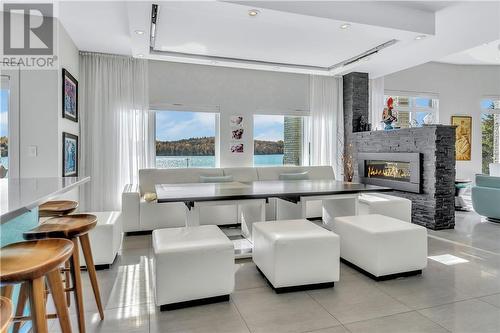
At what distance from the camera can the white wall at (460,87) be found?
736 centimetres

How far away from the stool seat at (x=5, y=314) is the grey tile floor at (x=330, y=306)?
125cm

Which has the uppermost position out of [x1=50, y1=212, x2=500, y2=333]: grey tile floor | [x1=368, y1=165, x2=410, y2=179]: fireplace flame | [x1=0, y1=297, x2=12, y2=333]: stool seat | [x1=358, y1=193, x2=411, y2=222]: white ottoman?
[x1=368, y1=165, x2=410, y2=179]: fireplace flame

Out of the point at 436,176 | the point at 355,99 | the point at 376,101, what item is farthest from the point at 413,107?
the point at 436,176

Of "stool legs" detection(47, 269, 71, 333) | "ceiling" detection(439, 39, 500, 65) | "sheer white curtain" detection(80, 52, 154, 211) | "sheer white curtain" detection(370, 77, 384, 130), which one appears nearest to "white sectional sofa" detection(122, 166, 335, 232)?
"sheer white curtain" detection(80, 52, 154, 211)

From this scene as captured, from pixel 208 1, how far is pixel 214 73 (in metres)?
2.82

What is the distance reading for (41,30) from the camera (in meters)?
3.90

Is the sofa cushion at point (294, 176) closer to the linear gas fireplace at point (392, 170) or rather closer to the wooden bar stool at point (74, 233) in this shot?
the linear gas fireplace at point (392, 170)

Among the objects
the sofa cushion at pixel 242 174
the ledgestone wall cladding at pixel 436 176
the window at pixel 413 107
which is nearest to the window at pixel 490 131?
the window at pixel 413 107

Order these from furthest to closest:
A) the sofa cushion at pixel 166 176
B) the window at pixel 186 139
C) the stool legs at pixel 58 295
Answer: the window at pixel 186 139 → the sofa cushion at pixel 166 176 → the stool legs at pixel 58 295

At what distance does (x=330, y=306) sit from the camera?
2293 millimetres

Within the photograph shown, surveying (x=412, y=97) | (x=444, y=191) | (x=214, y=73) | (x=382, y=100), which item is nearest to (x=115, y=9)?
(x=214, y=73)

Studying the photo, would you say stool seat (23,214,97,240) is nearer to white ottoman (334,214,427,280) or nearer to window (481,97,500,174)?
white ottoman (334,214,427,280)

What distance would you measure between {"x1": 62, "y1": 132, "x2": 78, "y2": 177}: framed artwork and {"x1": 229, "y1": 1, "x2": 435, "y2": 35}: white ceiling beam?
2.99m

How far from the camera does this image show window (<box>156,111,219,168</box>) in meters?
5.75
